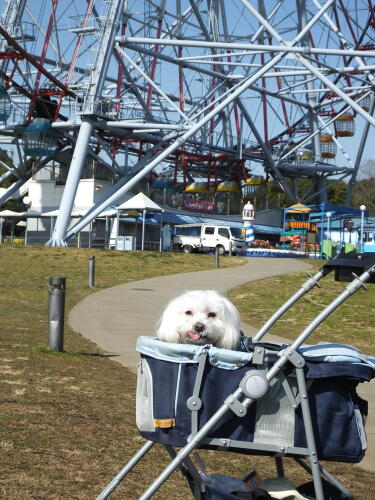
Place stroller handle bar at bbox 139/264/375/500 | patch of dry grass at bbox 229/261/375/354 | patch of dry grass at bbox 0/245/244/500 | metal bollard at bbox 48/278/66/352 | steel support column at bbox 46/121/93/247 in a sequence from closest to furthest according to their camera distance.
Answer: stroller handle bar at bbox 139/264/375/500 < patch of dry grass at bbox 0/245/244/500 < metal bollard at bbox 48/278/66/352 < patch of dry grass at bbox 229/261/375/354 < steel support column at bbox 46/121/93/247

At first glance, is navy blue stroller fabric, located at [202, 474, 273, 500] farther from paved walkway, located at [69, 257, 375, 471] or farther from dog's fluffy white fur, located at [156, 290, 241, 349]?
paved walkway, located at [69, 257, 375, 471]

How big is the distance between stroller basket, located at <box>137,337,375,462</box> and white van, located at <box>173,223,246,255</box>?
41278 millimetres

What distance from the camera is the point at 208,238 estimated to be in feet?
156

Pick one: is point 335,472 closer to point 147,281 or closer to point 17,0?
point 147,281

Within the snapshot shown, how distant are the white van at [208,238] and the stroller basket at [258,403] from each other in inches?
1625

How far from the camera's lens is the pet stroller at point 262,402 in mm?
4008

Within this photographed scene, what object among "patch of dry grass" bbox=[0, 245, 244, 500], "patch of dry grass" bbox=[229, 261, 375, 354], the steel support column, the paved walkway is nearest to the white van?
the steel support column

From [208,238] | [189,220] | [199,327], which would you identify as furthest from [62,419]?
[189,220]

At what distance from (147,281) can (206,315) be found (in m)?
22.7

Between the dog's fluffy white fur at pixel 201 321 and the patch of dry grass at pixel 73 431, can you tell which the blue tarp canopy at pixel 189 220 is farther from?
the dog's fluffy white fur at pixel 201 321

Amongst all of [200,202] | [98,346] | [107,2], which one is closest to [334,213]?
[200,202]

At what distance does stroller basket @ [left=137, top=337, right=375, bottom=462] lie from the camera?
4.04 metres

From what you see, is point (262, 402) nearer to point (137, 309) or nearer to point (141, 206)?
point (137, 309)

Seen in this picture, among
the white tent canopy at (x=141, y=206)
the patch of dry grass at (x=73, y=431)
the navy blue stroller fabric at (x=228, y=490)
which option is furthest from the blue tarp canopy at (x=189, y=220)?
the navy blue stroller fabric at (x=228, y=490)
